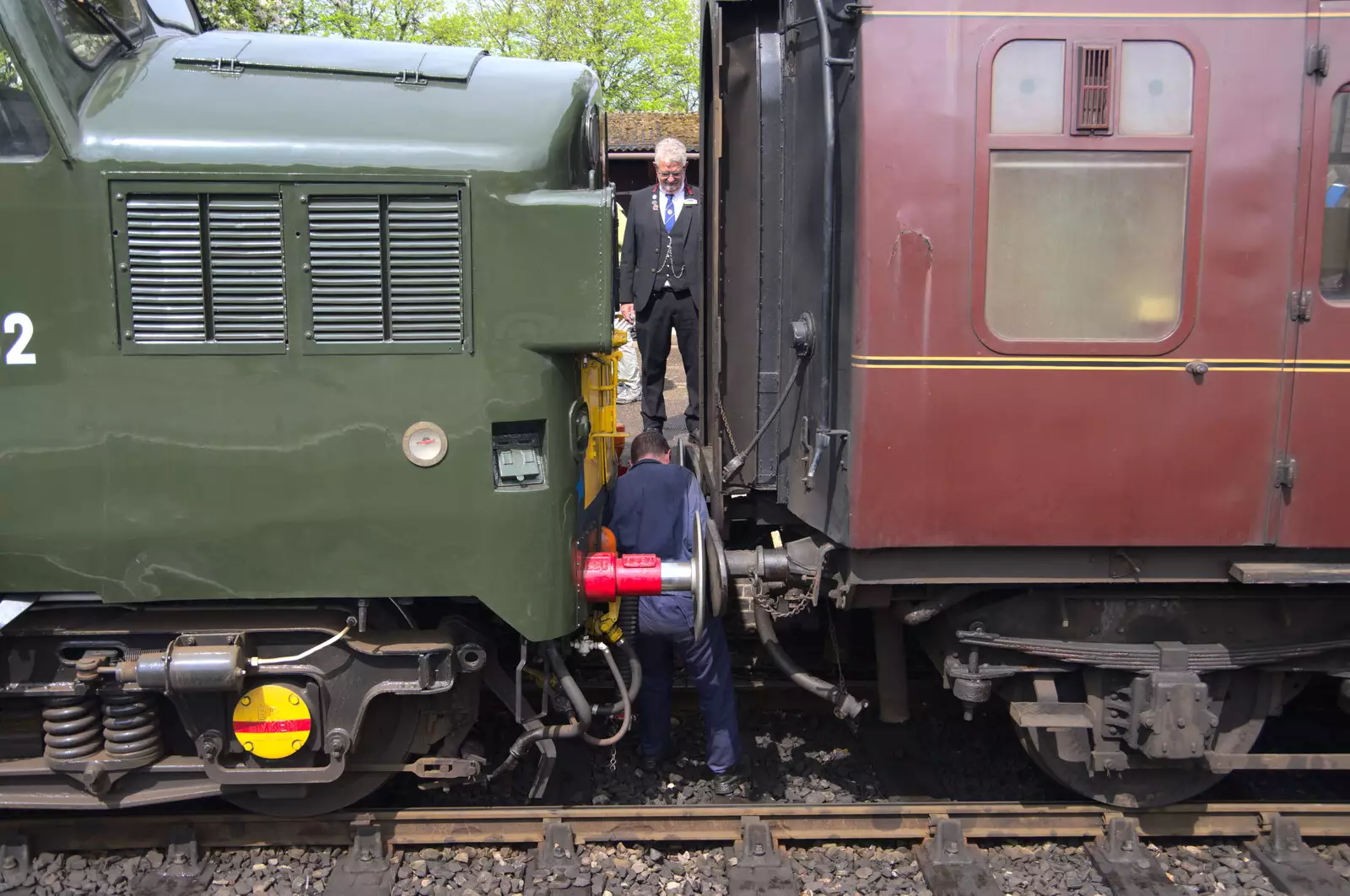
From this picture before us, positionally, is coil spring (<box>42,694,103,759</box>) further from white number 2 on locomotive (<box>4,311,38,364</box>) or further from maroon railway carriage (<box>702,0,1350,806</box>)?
maroon railway carriage (<box>702,0,1350,806</box>)

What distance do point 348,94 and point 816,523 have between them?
2.18 metres

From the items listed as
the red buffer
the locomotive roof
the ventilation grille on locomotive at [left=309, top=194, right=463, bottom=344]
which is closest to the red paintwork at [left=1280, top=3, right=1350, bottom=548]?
the red buffer

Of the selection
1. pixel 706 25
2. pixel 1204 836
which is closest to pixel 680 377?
pixel 706 25

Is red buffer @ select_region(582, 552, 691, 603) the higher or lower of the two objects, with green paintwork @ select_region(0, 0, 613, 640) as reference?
lower

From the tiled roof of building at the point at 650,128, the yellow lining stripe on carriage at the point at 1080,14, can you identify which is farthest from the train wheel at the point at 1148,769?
the tiled roof of building at the point at 650,128

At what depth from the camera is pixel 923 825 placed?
390 centimetres

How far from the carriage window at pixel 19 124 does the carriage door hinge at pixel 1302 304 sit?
401 centimetres

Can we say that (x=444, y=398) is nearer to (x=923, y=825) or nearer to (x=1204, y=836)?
(x=923, y=825)

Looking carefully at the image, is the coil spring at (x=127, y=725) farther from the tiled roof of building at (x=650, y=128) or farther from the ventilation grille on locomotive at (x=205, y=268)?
the tiled roof of building at (x=650, y=128)

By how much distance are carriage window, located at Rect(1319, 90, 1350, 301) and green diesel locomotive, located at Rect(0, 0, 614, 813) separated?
2351mm

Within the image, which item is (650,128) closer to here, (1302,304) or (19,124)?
(19,124)

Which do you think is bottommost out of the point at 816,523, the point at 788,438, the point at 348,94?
the point at 816,523

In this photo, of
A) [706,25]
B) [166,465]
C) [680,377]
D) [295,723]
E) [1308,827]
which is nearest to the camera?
[166,465]

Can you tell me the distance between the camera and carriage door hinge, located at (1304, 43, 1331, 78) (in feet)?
10.5
